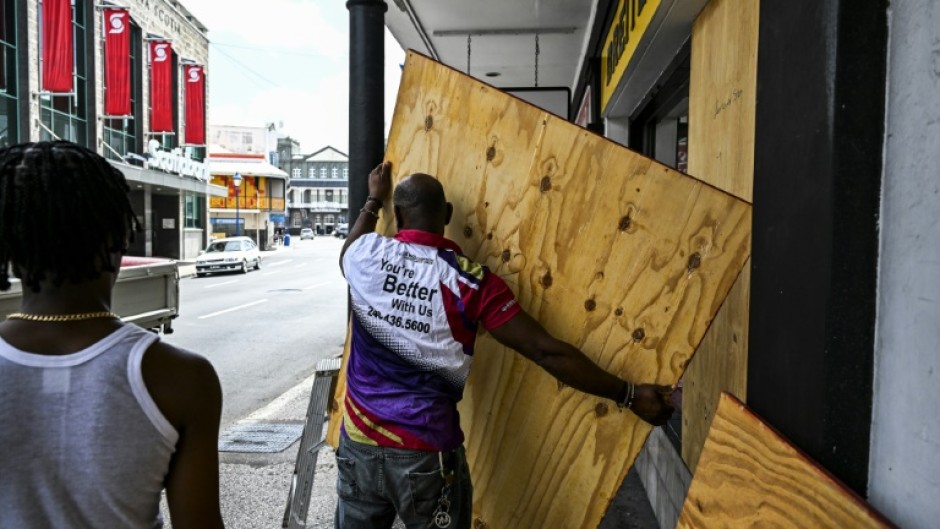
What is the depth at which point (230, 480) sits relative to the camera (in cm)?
477

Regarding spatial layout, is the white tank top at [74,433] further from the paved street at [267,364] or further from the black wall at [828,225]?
the paved street at [267,364]

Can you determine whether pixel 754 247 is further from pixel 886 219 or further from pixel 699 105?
pixel 699 105

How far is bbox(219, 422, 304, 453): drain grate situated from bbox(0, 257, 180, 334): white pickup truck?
1.99 meters

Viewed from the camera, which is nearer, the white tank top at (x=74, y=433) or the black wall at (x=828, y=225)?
the white tank top at (x=74, y=433)

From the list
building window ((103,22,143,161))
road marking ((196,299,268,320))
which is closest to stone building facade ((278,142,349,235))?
building window ((103,22,143,161))

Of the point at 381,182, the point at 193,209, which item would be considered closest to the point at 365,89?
the point at 381,182

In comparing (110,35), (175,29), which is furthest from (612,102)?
(175,29)

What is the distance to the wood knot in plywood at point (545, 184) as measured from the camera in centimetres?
244

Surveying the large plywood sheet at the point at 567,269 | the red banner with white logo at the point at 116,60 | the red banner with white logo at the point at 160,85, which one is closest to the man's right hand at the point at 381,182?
the large plywood sheet at the point at 567,269

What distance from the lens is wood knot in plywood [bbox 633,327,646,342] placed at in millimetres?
2268

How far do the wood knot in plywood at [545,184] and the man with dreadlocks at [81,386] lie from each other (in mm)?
1425

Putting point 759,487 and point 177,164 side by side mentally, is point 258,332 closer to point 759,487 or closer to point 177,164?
point 759,487

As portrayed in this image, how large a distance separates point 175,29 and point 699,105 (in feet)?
110

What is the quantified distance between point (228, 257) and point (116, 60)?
8.32 metres
